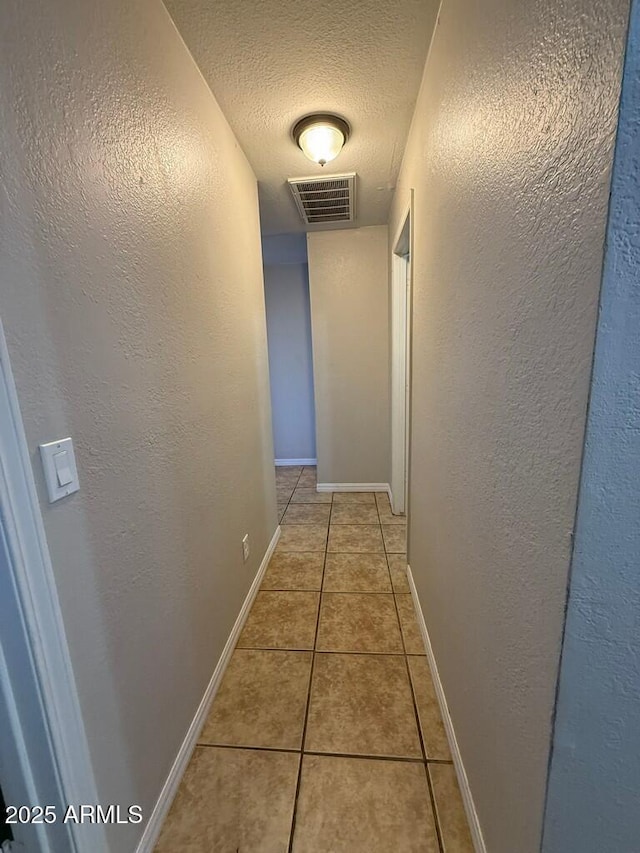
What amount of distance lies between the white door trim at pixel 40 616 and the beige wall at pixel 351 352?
264 centimetres

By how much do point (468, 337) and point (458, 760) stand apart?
1309mm

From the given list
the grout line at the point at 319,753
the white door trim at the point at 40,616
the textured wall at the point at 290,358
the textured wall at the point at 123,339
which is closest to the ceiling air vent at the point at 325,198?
→ the textured wall at the point at 123,339

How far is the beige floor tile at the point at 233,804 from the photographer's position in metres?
0.91

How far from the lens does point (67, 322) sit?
2.28 ft

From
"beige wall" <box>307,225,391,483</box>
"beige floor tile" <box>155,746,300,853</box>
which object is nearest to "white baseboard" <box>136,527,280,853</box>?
"beige floor tile" <box>155,746,300,853</box>

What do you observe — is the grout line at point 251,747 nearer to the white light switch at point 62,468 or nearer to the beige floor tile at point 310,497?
the white light switch at point 62,468

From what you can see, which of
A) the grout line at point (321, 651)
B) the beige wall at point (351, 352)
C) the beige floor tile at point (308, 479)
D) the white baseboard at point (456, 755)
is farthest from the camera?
the beige floor tile at point (308, 479)

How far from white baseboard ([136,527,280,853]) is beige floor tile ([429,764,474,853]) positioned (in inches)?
31.7

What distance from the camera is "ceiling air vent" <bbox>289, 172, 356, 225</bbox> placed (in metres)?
2.10

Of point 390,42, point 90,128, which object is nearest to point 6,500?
point 90,128

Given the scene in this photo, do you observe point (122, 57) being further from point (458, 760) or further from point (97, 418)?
point (458, 760)

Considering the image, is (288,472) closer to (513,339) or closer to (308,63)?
(308,63)

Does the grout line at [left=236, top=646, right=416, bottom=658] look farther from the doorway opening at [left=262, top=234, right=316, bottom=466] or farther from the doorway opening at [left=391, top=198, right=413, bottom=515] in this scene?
the doorway opening at [left=262, top=234, right=316, bottom=466]

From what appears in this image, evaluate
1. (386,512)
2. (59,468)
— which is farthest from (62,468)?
(386,512)
